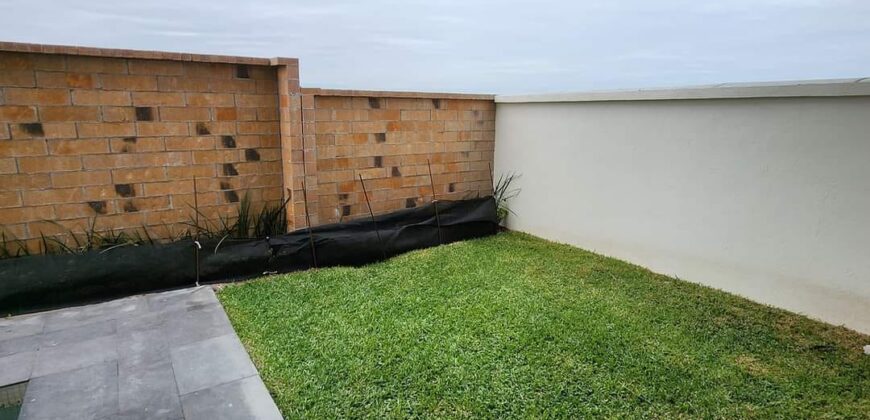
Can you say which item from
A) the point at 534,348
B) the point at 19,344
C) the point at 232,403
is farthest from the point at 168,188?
the point at 534,348

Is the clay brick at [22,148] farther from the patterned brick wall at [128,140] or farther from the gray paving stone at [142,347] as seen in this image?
the gray paving stone at [142,347]

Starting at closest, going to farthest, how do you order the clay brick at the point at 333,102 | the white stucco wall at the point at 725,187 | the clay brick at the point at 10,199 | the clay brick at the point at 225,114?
the white stucco wall at the point at 725,187 < the clay brick at the point at 10,199 < the clay brick at the point at 225,114 < the clay brick at the point at 333,102

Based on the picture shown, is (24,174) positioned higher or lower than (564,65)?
lower

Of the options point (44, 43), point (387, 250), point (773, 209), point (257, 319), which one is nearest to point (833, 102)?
point (773, 209)

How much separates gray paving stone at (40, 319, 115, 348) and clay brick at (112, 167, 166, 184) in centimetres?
126

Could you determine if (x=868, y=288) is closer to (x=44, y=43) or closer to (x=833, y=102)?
(x=833, y=102)

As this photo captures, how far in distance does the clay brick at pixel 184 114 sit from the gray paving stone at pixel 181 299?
56.8 inches

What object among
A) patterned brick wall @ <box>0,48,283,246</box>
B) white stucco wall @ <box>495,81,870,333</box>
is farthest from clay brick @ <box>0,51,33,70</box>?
white stucco wall @ <box>495,81,870,333</box>

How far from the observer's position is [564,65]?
22.2ft

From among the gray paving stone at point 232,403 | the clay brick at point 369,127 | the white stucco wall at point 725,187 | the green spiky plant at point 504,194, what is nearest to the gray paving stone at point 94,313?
the gray paving stone at point 232,403

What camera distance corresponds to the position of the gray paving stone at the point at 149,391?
2.14m

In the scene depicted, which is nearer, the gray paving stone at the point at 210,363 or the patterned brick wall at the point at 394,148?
the gray paving stone at the point at 210,363

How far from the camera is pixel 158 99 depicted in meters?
3.78

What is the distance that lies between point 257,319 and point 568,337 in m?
2.03
